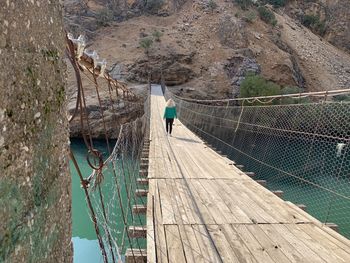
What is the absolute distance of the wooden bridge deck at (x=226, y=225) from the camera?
8.25ft

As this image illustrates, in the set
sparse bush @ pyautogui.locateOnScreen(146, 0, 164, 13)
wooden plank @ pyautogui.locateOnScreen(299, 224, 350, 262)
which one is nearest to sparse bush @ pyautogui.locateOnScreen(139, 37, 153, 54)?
sparse bush @ pyautogui.locateOnScreen(146, 0, 164, 13)

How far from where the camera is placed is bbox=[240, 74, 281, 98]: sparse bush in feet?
60.7

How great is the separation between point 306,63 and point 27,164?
26.8m

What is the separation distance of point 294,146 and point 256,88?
7.15 meters

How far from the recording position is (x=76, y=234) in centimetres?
777

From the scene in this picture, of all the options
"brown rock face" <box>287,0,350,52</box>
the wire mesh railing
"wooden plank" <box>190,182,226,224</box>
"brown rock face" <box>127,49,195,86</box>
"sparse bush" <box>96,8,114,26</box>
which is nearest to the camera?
"wooden plank" <box>190,182,226,224</box>

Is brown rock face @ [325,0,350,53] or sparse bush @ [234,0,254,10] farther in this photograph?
brown rock face @ [325,0,350,53]

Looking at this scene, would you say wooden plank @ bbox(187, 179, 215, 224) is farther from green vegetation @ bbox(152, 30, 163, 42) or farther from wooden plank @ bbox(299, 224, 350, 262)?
green vegetation @ bbox(152, 30, 163, 42)

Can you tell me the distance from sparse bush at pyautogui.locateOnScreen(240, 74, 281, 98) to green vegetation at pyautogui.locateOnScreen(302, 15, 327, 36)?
15291mm

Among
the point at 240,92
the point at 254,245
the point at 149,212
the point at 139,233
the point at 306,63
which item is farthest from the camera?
the point at 306,63

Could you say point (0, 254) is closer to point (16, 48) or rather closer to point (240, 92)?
point (16, 48)

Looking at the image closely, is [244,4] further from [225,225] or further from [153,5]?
[225,225]

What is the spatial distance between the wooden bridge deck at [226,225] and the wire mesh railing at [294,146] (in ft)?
5.69

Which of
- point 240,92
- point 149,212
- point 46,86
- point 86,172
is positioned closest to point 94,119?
point 86,172
